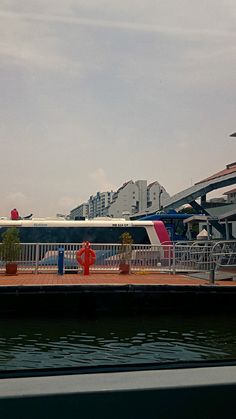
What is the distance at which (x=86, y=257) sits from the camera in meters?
15.8

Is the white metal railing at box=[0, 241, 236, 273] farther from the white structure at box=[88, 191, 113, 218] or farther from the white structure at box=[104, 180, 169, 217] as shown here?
the white structure at box=[88, 191, 113, 218]

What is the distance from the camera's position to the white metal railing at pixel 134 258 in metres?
16.0

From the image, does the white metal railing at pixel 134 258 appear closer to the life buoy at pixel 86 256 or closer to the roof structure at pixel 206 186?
the life buoy at pixel 86 256

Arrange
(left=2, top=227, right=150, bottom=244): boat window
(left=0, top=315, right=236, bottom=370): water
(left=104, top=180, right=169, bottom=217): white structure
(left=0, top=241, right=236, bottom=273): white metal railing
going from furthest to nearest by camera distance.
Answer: (left=104, top=180, right=169, bottom=217): white structure
(left=2, top=227, right=150, bottom=244): boat window
(left=0, top=241, right=236, bottom=273): white metal railing
(left=0, top=315, right=236, bottom=370): water

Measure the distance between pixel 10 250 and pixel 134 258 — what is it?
175 inches

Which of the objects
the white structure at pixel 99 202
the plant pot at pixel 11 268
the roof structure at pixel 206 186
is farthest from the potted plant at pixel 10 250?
the white structure at pixel 99 202

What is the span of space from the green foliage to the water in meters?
4.61

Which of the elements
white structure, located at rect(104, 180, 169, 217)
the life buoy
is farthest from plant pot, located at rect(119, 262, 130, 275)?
white structure, located at rect(104, 180, 169, 217)

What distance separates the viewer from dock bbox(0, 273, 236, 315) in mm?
11469

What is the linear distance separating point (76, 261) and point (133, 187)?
9470cm

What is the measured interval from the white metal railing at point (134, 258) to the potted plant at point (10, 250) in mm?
314

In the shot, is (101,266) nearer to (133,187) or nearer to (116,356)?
(116,356)

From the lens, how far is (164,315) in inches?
467

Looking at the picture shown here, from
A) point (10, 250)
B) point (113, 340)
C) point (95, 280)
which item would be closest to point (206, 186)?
point (10, 250)
